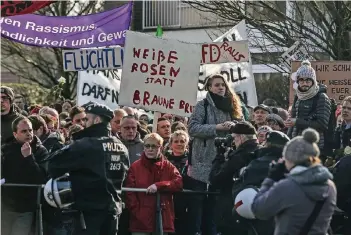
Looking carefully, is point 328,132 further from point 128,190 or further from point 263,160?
point 128,190

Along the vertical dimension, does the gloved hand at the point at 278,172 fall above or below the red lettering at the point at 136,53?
below

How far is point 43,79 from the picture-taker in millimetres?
32031

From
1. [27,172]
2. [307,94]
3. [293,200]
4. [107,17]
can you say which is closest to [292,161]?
[293,200]

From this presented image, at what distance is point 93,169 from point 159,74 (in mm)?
2955

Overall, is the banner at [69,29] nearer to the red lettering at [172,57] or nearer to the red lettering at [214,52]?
the red lettering at [214,52]

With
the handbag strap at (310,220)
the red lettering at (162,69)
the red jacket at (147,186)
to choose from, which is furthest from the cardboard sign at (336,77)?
the handbag strap at (310,220)

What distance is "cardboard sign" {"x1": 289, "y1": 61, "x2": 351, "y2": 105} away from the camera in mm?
13414

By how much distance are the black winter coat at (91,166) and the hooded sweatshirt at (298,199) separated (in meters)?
2.27

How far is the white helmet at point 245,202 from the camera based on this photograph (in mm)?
7922

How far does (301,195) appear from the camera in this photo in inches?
274

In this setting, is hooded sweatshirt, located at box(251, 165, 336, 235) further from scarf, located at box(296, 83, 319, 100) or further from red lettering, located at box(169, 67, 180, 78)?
red lettering, located at box(169, 67, 180, 78)

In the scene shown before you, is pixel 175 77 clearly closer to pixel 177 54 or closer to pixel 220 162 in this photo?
pixel 177 54

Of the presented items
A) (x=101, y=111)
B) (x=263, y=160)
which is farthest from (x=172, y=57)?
(x=263, y=160)

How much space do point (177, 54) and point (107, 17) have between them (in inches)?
191
